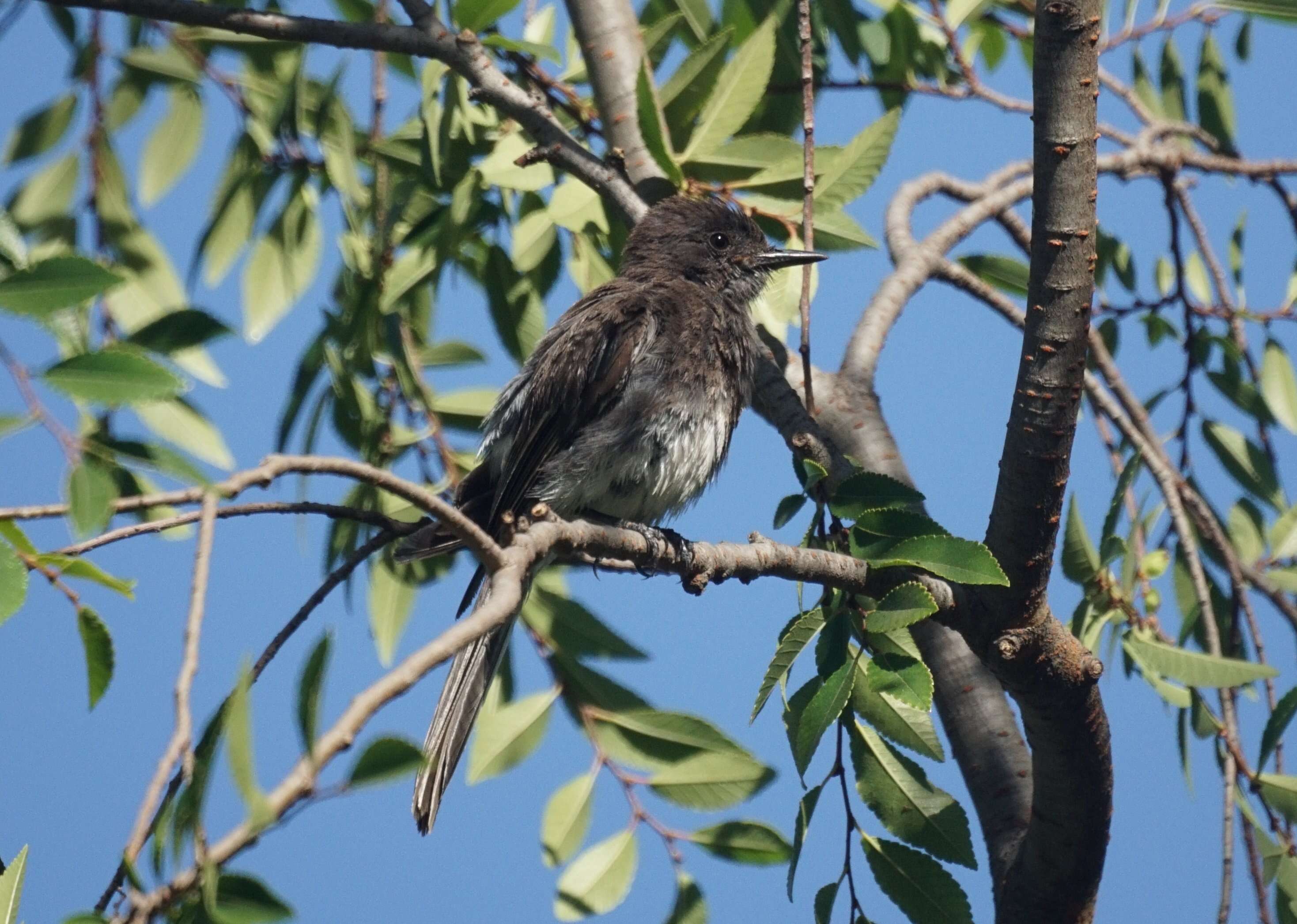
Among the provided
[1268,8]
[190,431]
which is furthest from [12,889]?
[1268,8]

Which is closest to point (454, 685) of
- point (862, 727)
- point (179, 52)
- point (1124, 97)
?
point (862, 727)

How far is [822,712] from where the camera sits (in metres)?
2.35

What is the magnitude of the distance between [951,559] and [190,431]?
2.19m

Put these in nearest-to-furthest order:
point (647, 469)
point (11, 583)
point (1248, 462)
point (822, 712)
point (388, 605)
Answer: point (11, 583) → point (822, 712) → point (647, 469) → point (388, 605) → point (1248, 462)

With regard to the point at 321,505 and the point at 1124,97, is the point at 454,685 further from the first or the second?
the point at 1124,97

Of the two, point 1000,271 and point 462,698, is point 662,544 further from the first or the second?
point 1000,271

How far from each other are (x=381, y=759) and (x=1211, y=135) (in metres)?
4.53

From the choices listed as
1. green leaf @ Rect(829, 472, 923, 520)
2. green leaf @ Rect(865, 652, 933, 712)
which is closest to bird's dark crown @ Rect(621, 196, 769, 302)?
green leaf @ Rect(829, 472, 923, 520)

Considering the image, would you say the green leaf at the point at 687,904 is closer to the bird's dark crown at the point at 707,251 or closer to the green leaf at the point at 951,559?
the green leaf at the point at 951,559

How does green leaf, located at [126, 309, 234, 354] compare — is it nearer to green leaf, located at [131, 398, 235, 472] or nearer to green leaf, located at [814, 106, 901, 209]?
green leaf, located at [131, 398, 235, 472]

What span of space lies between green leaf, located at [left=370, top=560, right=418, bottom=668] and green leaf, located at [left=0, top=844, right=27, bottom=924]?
230 cm

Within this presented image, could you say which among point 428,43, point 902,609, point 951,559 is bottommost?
point 902,609

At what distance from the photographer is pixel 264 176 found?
13.5ft

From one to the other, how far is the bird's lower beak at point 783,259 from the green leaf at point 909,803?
1.31 meters
